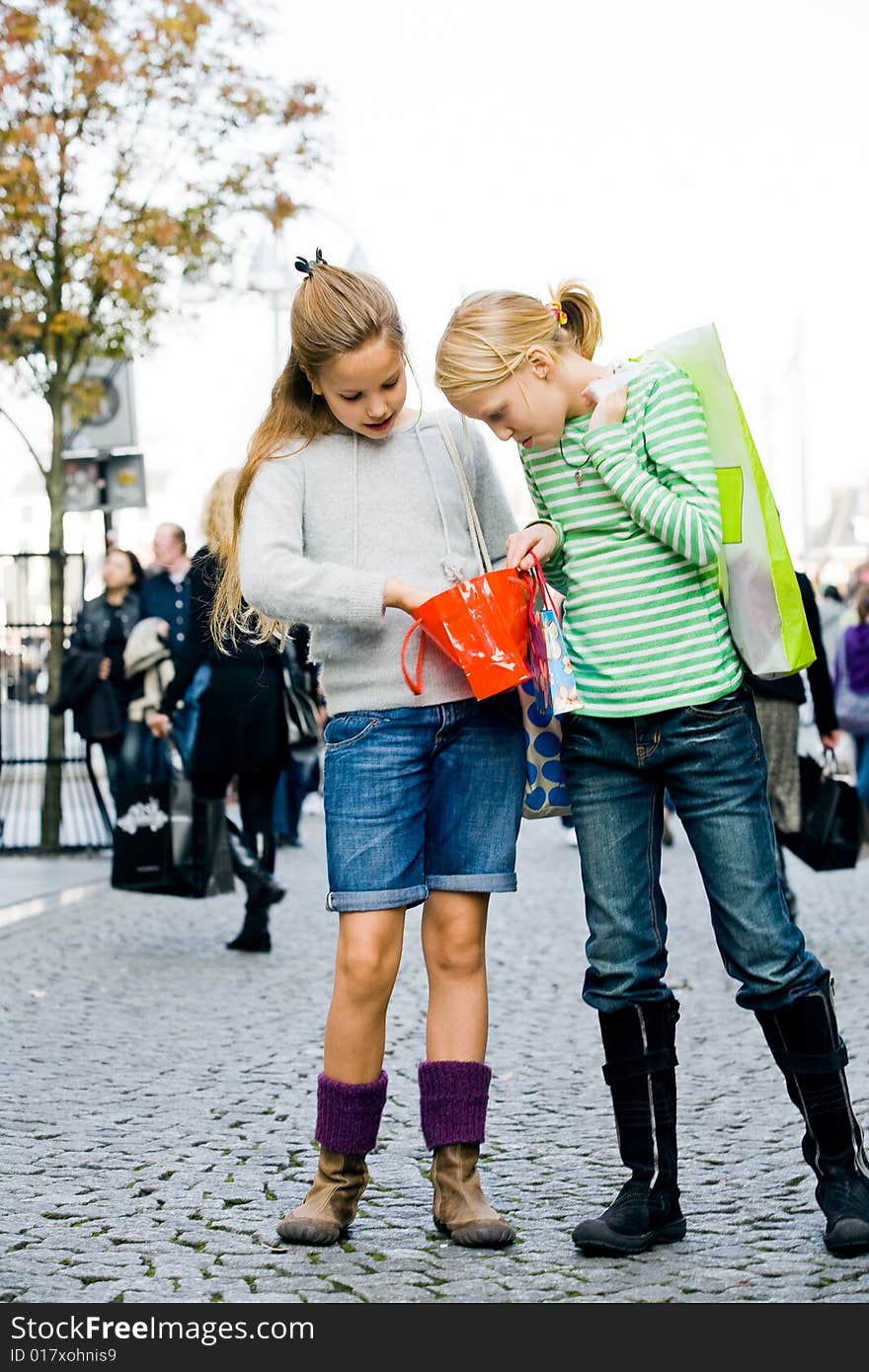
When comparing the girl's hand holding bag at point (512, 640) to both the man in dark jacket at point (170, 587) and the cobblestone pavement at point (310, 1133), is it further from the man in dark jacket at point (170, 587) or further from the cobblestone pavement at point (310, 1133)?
the man in dark jacket at point (170, 587)

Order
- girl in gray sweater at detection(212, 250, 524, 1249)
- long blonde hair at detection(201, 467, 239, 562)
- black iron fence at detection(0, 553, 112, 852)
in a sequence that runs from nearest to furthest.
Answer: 1. girl in gray sweater at detection(212, 250, 524, 1249)
2. long blonde hair at detection(201, 467, 239, 562)
3. black iron fence at detection(0, 553, 112, 852)

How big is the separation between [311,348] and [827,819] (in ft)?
14.2

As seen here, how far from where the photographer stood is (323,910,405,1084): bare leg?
3.66 metres

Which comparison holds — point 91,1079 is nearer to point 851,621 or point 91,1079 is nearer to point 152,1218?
point 152,1218

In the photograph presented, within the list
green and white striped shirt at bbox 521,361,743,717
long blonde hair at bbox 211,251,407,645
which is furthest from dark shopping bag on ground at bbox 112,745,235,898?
green and white striped shirt at bbox 521,361,743,717

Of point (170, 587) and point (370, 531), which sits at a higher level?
point (170, 587)

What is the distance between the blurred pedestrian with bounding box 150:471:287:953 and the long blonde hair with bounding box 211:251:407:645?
11.7 feet

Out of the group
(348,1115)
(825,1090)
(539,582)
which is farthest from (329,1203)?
(539,582)

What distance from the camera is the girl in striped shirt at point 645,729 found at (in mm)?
3480

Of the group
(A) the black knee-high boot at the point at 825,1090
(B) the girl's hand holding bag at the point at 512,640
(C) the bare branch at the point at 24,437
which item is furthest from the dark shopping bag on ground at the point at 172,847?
(C) the bare branch at the point at 24,437

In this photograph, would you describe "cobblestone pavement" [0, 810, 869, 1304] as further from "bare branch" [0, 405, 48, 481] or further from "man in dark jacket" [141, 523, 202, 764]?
"bare branch" [0, 405, 48, 481]

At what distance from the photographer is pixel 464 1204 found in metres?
3.64

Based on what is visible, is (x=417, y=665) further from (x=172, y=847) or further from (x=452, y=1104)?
(x=172, y=847)

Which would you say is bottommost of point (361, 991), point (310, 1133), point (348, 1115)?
point (310, 1133)
